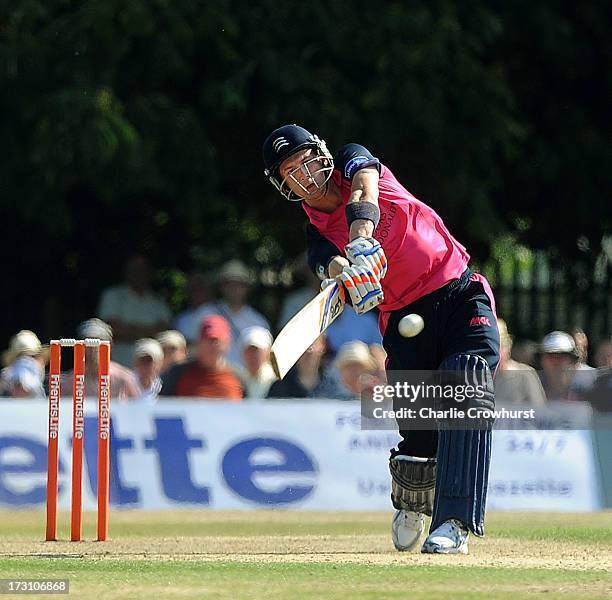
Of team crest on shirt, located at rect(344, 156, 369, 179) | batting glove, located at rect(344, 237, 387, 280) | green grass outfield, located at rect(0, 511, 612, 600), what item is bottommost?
green grass outfield, located at rect(0, 511, 612, 600)

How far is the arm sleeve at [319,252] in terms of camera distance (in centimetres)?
633

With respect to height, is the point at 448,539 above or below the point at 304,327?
below

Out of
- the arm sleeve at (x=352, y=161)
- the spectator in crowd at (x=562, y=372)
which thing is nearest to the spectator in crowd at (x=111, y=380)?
the spectator in crowd at (x=562, y=372)

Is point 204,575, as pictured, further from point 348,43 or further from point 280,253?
point 280,253

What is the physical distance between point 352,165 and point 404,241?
395 millimetres

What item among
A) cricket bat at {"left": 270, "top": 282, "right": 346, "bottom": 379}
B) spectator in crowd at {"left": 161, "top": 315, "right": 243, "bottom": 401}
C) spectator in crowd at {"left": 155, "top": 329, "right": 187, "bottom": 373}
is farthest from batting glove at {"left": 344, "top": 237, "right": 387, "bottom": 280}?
spectator in crowd at {"left": 155, "top": 329, "right": 187, "bottom": 373}

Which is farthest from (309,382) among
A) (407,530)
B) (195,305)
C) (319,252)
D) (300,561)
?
(300,561)

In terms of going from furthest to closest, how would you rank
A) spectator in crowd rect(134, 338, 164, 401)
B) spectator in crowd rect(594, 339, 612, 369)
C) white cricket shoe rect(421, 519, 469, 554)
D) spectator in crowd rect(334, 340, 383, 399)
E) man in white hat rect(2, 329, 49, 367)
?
1. spectator in crowd rect(594, 339, 612, 369)
2. spectator in crowd rect(134, 338, 164, 401)
3. man in white hat rect(2, 329, 49, 367)
4. spectator in crowd rect(334, 340, 383, 399)
5. white cricket shoe rect(421, 519, 469, 554)

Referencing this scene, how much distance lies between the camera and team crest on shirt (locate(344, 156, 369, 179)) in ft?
20.5

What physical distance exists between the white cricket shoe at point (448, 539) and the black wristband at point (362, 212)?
4.31 ft

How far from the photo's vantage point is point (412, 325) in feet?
20.9

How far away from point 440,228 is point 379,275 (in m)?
0.60

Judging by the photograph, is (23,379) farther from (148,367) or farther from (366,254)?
(366,254)

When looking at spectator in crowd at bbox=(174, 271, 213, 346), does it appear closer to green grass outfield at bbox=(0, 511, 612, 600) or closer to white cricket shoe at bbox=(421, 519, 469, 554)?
green grass outfield at bbox=(0, 511, 612, 600)
